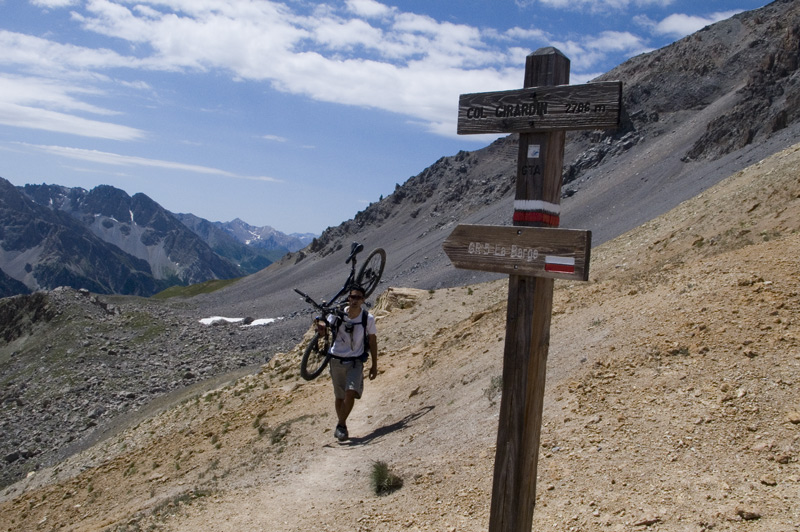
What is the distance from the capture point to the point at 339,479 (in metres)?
8.16

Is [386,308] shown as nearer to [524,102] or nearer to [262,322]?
[524,102]

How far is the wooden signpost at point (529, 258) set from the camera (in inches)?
165

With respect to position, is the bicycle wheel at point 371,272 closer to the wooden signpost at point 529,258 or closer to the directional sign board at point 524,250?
the directional sign board at point 524,250

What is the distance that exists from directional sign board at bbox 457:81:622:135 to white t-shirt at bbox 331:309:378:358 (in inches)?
222

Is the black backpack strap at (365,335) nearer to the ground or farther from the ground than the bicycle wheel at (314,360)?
farther from the ground

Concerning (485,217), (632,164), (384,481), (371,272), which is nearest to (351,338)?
(384,481)

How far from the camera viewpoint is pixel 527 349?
427 centimetres

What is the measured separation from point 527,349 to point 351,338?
19.7 ft

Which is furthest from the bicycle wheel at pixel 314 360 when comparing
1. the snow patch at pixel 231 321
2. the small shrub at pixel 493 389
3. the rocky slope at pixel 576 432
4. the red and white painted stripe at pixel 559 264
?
the snow patch at pixel 231 321

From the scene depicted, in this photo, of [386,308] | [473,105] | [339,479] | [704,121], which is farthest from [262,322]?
[473,105]

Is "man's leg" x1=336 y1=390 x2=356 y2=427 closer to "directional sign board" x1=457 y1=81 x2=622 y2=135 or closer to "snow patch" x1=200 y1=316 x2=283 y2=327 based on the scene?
"directional sign board" x1=457 y1=81 x2=622 y2=135

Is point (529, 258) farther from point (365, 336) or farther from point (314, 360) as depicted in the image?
point (314, 360)

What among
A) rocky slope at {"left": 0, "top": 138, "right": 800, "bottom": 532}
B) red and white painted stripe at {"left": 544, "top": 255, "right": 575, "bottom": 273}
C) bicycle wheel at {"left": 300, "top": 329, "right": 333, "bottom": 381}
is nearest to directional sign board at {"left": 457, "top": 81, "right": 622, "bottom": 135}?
red and white painted stripe at {"left": 544, "top": 255, "right": 575, "bottom": 273}

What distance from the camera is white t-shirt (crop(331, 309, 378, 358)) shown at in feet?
32.7
